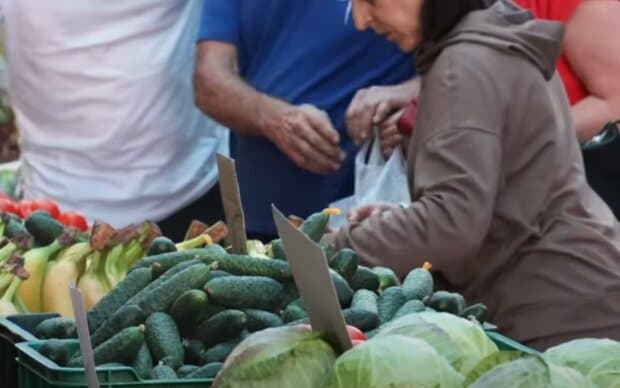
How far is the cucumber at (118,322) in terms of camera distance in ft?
6.46

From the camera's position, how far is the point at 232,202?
2172mm

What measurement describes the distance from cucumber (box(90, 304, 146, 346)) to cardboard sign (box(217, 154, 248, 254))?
0.89ft

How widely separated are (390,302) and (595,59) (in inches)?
63.1

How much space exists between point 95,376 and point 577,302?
66.3 inches

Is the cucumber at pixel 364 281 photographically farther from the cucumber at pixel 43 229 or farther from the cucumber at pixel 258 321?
the cucumber at pixel 43 229

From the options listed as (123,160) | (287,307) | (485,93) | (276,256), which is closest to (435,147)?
(485,93)

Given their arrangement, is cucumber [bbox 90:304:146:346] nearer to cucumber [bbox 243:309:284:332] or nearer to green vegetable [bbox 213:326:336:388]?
cucumber [bbox 243:309:284:332]

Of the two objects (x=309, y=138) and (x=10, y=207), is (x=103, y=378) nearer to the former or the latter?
(x=10, y=207)

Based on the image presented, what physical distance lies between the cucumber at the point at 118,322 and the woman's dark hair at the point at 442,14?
1.32 m

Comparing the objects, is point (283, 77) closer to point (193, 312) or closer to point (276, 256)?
point (276, 256)

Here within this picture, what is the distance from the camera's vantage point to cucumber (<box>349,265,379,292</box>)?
7.24 feet

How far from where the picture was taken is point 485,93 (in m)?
2.92

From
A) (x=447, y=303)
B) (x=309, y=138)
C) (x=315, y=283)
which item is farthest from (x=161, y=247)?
(x=309, y=138)

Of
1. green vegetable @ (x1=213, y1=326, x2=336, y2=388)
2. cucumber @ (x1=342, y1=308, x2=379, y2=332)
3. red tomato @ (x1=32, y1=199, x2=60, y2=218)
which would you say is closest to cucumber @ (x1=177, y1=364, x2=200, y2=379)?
cucumber @ (x1=342, y1=308, x2=379, y2=332)
